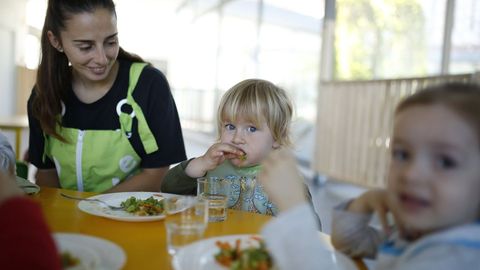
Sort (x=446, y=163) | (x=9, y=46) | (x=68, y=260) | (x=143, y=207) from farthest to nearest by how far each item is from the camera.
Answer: (x=9, y=46) < (x=143, y=207) < (x=68, y=260) < (x=446, y=163)

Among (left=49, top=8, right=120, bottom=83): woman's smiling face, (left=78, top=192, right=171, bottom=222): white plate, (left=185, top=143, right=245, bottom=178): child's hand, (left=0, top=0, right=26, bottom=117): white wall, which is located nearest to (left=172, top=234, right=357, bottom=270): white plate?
(left=78, top=192, right=171, bottom=222): white plate

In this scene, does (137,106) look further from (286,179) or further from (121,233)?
(286,179)

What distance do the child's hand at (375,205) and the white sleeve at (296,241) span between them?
215 millimetres

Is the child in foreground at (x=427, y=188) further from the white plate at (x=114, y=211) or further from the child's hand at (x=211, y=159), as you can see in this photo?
the child's hand at (x=211, y=159)

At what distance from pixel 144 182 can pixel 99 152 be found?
209 mm

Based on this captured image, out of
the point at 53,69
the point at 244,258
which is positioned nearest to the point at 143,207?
the point at 244,258

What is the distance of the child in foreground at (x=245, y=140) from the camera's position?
4.68ft

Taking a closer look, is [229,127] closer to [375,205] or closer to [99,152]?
[99,152]

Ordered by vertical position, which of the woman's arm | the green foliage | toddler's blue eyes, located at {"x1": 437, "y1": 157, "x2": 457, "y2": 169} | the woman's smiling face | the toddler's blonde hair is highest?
the green foliage

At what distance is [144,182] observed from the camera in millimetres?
1669

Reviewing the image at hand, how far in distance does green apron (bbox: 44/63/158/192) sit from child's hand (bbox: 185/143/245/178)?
11.6 inches

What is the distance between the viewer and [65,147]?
1646mm

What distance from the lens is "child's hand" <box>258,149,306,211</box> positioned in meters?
0.71

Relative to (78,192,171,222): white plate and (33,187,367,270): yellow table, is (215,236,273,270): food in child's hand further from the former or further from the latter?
(78,192,171,222): white plate
